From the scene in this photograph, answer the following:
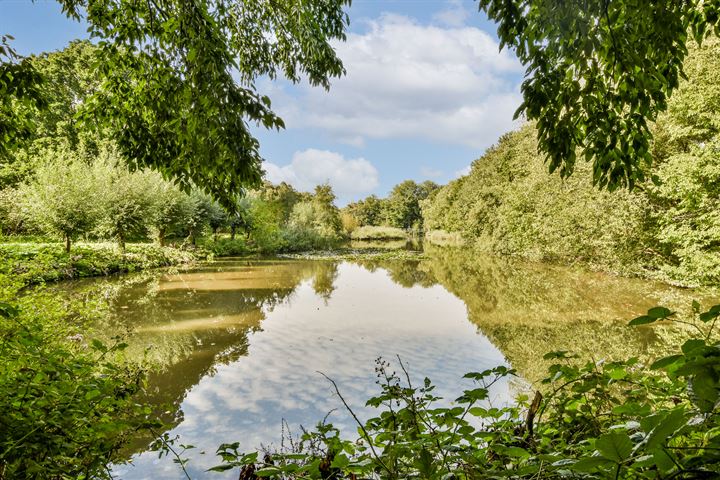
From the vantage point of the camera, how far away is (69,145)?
3347 cm

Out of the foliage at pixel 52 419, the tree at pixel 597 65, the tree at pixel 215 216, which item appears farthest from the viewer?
the tree at pixel 215 216

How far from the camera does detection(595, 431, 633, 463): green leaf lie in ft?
2.21

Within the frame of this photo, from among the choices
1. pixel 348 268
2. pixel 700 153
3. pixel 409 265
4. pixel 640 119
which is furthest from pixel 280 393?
pixel 409 265

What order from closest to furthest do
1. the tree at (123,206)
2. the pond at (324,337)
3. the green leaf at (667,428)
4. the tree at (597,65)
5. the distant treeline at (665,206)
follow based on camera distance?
the green leaf at (667,428) → the tree at (597,65) → the pond at (324,337) → the distant treeline at (665,206) → the tree at (123,206)

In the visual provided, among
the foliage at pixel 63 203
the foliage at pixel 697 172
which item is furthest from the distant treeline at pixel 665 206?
the foliage at pixel 63 203

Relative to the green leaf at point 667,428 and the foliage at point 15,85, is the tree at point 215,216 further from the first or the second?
the green leaf at point 667,428

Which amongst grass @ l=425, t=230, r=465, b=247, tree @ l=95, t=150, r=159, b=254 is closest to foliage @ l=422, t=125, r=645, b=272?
grass @ l=425, t=230, r=465, b=247

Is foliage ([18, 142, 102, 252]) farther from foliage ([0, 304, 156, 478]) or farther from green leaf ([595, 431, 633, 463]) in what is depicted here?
green leaf ([595, 431, 633, 463])

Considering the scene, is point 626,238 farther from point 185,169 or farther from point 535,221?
point 185,169

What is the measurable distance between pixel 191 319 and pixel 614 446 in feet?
36.7

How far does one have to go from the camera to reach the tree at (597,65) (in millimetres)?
2350

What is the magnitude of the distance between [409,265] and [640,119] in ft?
74.2

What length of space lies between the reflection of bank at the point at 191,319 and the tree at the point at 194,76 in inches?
73.3

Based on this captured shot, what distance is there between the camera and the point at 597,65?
8.18ft
